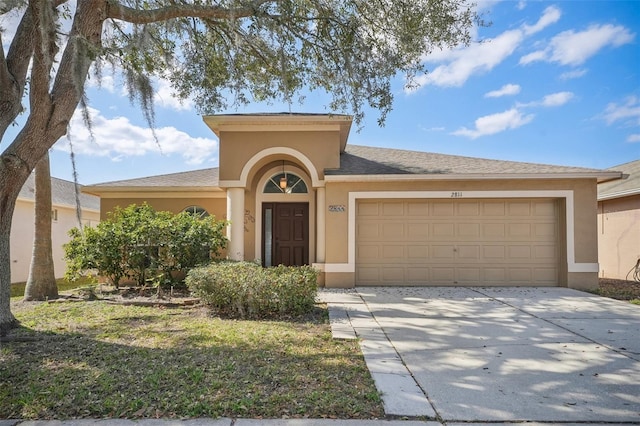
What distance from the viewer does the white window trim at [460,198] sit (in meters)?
9.82

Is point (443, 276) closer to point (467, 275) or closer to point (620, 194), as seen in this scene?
point (467, 275)

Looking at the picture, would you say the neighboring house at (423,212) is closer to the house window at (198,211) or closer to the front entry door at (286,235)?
the front entry door at (286,235)

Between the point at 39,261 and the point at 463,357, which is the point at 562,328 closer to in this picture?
the point at 463,357

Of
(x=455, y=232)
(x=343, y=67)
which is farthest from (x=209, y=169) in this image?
(x=455, y=232)

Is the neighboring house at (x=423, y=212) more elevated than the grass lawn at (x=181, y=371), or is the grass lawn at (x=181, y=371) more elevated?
the neighboring house at (x=423, y=212)

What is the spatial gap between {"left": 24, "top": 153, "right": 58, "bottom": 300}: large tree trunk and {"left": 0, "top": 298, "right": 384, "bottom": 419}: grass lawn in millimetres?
2355

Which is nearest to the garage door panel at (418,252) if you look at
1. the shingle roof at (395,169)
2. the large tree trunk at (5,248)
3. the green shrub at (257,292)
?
the shingle roof at (395,169)

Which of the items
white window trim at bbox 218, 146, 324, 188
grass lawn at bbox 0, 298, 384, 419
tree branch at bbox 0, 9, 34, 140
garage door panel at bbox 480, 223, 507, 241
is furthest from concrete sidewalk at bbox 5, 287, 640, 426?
tree branch at bbox 0, 9, 34, 140

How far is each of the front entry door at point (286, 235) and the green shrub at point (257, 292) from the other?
4.55 m

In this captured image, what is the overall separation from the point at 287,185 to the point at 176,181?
143 inches

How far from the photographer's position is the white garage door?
33.5 ft

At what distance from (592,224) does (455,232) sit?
3.43 m

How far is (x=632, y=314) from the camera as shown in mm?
6945

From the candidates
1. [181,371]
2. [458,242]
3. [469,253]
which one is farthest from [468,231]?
[181,371]
